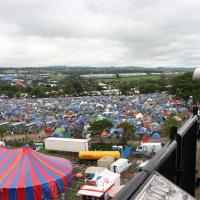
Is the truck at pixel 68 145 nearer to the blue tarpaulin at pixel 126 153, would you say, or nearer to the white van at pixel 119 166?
the blue tarpaulin at pixel 126 153

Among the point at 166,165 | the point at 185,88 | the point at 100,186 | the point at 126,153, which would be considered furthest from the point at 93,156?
the point at 185,88

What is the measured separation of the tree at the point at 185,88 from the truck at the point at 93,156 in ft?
66.0

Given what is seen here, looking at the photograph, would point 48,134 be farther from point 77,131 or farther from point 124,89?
point 124,89

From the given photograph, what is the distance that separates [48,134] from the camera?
73.5ft

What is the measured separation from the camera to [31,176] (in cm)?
973

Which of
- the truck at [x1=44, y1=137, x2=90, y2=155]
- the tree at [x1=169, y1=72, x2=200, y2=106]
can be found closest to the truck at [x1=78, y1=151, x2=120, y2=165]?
the truck at [x1=44, y1=137, x2=90, y2=155]

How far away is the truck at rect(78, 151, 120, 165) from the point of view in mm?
13898

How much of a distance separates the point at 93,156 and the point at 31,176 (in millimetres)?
5002

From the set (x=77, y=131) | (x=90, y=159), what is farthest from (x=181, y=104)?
(x=90, y=159)

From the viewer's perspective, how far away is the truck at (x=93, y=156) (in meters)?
13.9

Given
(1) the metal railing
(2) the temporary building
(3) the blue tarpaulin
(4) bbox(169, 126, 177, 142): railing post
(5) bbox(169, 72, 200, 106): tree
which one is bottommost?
(3) the blue tarpaulin

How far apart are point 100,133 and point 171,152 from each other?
697 inches

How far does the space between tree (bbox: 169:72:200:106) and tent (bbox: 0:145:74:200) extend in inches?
930

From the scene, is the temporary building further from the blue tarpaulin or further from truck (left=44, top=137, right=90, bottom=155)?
truck (left=44, top=137, right=90, bottom=155)
